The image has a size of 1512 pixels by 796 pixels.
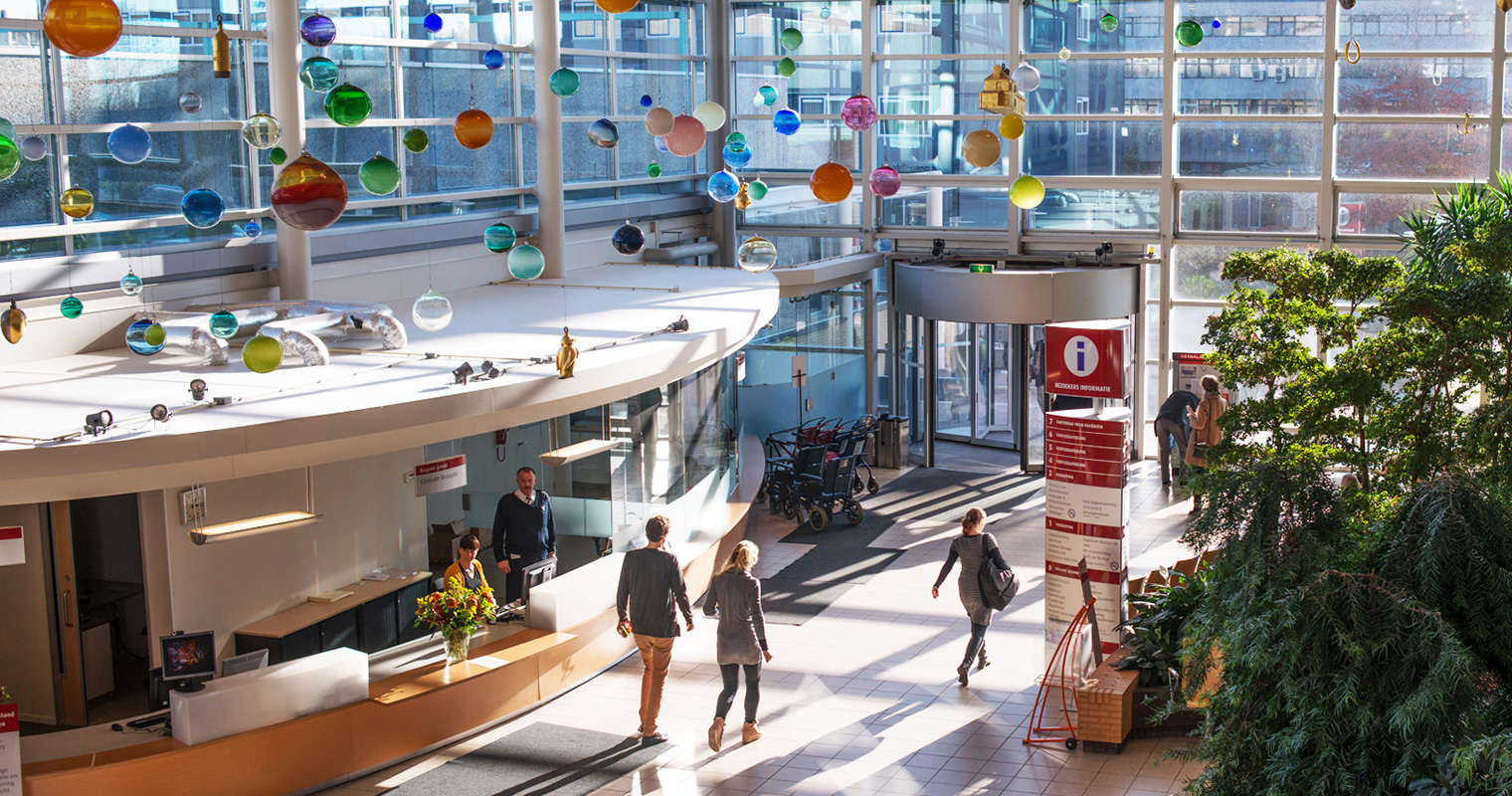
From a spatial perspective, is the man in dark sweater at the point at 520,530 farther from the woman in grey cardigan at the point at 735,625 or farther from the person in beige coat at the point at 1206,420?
the person in beige coat at the point at 1206,420

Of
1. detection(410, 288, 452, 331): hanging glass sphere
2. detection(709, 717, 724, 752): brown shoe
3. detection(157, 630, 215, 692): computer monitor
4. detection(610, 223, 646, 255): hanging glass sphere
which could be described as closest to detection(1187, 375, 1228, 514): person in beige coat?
detection(610, 223, 646, 255): hanging glass sphere

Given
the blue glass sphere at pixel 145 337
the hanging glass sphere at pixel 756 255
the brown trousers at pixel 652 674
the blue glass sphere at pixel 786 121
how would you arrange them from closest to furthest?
the brown trousers at pixel 652 674 → the blue glass sphere at pixel 145 337 → the hanging glass sphere at pixel 756 255 → the blue glass sphere at pixel 786 121

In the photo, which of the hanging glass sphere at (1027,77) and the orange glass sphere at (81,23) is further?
the hanging glass sphere at (1027,77)

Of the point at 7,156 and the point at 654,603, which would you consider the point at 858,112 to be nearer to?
the point at 654,603

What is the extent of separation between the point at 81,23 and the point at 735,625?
4905mm

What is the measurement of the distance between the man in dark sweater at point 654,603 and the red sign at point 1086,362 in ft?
16.3

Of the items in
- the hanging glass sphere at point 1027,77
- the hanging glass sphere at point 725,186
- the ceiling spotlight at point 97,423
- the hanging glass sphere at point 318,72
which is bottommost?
the ceiling spotlight at point 97,423

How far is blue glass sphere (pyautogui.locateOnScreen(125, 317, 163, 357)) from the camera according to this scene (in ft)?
30.5

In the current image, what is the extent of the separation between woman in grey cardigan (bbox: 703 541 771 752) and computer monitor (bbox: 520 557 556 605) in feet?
5.75

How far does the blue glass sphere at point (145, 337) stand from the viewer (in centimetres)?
928

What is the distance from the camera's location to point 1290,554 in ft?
17.0

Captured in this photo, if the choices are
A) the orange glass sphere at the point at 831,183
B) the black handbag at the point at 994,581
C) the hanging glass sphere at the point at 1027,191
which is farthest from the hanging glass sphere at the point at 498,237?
the black handbag at the point at 994,581

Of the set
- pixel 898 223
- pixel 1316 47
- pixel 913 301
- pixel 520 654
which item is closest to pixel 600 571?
pixel 520 654

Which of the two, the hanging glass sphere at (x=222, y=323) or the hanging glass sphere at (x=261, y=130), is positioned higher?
the hanging glass sphere at (x=261, y=130)
